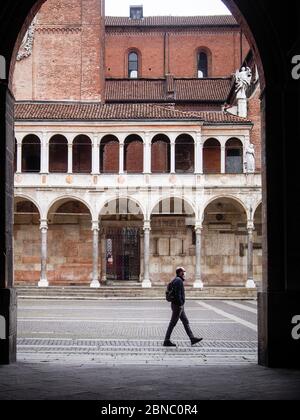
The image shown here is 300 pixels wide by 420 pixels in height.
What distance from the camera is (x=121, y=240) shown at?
39.8 meters

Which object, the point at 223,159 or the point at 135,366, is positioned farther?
the point at 223,159

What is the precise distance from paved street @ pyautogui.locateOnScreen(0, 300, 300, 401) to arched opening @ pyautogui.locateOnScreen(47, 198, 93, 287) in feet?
64.9

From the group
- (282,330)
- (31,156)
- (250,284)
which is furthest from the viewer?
(31,156)

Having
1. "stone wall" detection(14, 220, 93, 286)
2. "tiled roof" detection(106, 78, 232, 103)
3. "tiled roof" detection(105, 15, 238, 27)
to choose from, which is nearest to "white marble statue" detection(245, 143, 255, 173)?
"stone wall" detection(14, 220, 93, 286)

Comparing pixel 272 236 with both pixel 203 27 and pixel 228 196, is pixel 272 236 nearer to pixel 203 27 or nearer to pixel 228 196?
pixel 228 196

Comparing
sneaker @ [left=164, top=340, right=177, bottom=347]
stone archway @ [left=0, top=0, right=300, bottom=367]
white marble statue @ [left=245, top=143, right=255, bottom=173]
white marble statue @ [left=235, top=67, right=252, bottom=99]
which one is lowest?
sneaker @ [left=164, top=340, right=177, bottom=347]

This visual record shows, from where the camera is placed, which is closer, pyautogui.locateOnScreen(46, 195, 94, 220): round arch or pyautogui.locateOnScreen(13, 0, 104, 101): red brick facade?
pyautogui.locateOnScreen(46, 195, 94, 220): round arch

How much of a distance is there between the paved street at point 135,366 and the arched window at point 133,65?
3635cm

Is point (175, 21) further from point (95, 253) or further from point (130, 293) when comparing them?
point (130, 293)

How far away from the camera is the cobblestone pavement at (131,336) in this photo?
34.2 ft

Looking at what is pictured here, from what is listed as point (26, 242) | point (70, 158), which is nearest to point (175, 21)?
point (70, 158)

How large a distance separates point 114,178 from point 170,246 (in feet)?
17.4

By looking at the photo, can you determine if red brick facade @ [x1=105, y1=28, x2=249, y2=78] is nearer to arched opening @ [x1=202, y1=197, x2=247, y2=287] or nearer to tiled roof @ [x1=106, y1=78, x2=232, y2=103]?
tiled roof @ [x1=106, y1=78, x2=232, y2=103]

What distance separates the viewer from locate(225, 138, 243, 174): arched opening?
125ft
